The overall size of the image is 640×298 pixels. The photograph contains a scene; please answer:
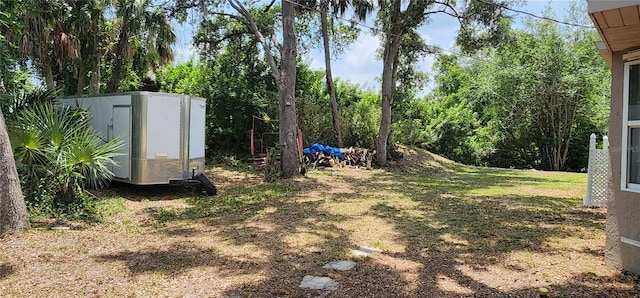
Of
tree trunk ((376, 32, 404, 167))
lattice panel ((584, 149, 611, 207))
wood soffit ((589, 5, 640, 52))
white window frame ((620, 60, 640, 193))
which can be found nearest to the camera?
wood soffit ((589, 5, 640, 52))

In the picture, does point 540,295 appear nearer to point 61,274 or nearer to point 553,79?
point 61,274

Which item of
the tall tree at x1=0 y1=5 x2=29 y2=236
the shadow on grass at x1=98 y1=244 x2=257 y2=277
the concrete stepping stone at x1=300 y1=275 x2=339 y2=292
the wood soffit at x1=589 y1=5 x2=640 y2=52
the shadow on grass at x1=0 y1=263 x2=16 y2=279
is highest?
the wood soffit at x1=589 y1=5 x2=640 y2=52

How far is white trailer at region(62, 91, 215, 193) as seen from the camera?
308 inches

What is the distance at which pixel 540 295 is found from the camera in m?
3.26

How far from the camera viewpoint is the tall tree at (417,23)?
548 inches

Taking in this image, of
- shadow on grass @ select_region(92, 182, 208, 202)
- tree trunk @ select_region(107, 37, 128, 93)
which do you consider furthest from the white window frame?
tree trunk @ select_region(107, 37, 128, 93)

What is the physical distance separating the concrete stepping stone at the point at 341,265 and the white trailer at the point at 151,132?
5.07 m

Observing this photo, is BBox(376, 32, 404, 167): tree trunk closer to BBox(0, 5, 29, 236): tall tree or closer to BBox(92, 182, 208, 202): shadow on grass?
BBox(92, 182, 208, 202): shadow on grass

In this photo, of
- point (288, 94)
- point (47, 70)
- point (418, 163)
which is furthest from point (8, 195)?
point (418, 163)

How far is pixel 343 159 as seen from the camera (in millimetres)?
15219

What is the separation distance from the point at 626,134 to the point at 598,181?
4.40 m

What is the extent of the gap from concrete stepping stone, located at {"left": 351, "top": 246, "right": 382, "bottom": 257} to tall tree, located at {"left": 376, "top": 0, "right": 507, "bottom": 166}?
442 inches

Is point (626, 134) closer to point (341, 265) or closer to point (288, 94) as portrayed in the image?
point (341, 265)

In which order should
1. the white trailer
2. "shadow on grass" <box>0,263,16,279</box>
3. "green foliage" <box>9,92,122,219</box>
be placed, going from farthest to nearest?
the white trailer < "green foliage" <box>9,92,122,219</box> < "shadow on grass" <box>0,263,16,279</box>
